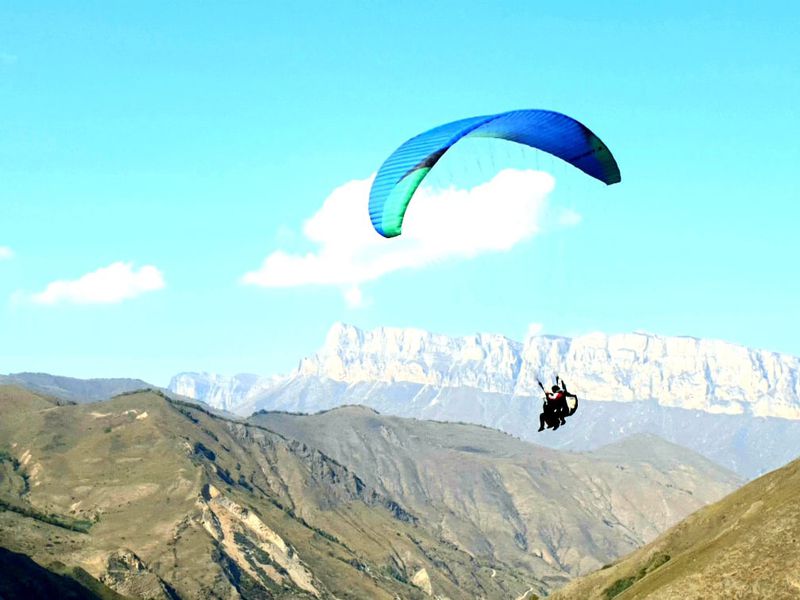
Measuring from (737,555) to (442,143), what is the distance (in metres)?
70.4

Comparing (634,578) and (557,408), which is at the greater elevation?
(557,408)

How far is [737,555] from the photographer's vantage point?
3819 inches

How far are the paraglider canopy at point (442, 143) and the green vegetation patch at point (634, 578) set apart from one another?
96.7m

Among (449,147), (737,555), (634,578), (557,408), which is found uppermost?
(449,147)

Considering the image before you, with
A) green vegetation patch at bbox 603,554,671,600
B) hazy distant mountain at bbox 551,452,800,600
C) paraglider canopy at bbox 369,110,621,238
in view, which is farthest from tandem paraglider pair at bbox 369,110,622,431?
green vegetation patch at bbox 603,554,671,600

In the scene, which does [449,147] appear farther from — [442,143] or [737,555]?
[737,555]

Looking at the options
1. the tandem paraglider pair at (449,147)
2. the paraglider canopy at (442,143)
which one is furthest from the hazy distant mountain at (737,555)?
the paraglider canopy at (442,143)

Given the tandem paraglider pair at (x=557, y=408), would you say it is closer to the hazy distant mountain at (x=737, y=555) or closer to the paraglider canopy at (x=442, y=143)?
the paraglider canopy at (x=442, y=143)

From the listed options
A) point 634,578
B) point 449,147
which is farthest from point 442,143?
point 634,578

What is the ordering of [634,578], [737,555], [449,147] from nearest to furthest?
[449,147]
[737,555]
[634,578]

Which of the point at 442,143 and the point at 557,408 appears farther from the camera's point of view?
the point at 557,408

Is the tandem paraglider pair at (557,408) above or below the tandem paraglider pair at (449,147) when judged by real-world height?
below

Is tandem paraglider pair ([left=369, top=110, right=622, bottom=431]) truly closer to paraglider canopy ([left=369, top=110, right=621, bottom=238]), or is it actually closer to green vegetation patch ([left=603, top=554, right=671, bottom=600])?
paraglider canopy ([left=369, top=110, right=621, bottom=238])

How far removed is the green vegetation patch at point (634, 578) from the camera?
130m
